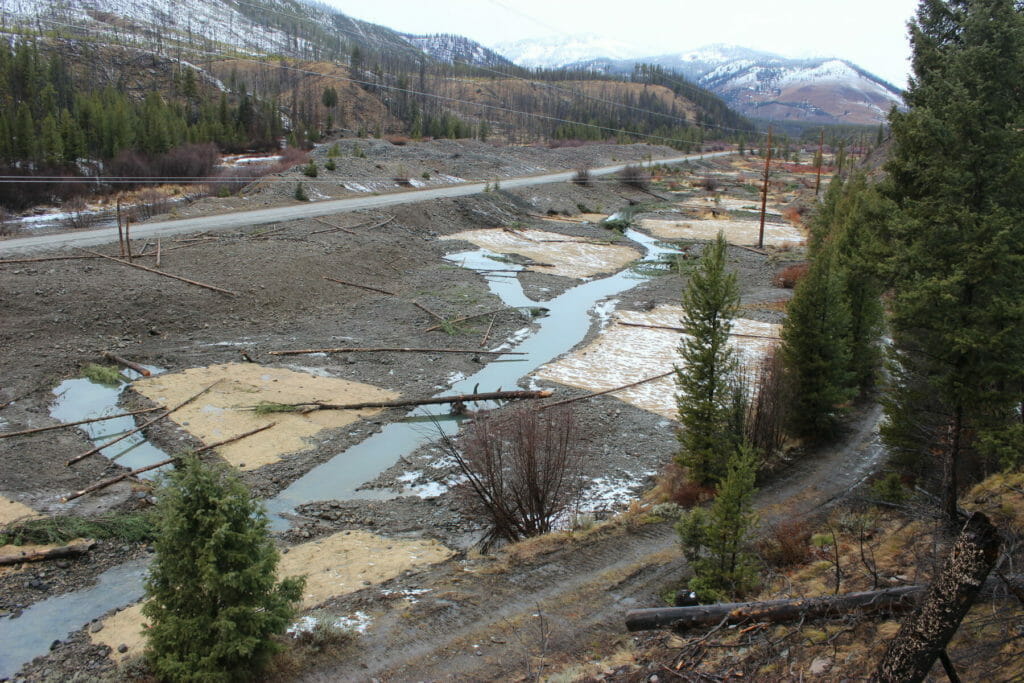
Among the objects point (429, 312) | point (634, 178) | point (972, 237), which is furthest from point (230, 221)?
point (634, 178)

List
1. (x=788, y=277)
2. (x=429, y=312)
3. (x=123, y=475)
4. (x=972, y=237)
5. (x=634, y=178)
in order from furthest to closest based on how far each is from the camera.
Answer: (x=634, y=178) → (x=788, y=277) → (x=429, y=312) → (x=123, y=475) → (x=972, y=237)

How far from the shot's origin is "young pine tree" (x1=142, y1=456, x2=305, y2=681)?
7.98 m

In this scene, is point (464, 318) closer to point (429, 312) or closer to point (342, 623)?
point (429, 312)

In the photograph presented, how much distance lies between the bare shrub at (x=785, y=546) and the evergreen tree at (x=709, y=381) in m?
2.35

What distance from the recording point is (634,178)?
8088cm

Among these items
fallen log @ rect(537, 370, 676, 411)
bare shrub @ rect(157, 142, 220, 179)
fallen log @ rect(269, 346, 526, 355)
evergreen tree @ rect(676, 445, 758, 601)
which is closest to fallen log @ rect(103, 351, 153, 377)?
fallen log @ rect(269, 346, 526, 355)

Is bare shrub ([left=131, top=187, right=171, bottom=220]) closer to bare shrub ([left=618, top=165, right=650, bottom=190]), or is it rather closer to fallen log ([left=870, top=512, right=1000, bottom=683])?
fallen log ([left=870, top=512, right=1000, bottom=683])

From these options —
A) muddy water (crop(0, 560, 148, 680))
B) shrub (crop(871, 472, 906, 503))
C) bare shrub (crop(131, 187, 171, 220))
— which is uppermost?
bare shrub (crop(131, 187, 171, 220))

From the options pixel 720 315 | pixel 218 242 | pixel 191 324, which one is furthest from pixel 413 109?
pixel 720 315

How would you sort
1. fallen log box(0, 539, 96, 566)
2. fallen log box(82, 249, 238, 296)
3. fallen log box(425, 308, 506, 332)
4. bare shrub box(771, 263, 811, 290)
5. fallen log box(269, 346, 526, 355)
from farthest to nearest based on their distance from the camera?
1. bare shrub box(771, 263, 811, 290)
2. fallen log box(82, 249, 238, 296)
3. fallen log box(425, 308, 506, 332)
4. fallen log box(269, 346, 526, 355)
5. fallen log box(0, 539, 96, 566)

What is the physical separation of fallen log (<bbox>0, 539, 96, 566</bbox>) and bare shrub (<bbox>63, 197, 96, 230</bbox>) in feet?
96.4

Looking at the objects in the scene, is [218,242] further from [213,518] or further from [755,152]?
[755,152]

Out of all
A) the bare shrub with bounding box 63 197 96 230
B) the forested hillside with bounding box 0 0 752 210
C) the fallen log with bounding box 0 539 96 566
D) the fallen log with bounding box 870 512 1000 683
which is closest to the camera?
the fallen log with bounding box 870 512 1000 683

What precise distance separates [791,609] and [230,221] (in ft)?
113
